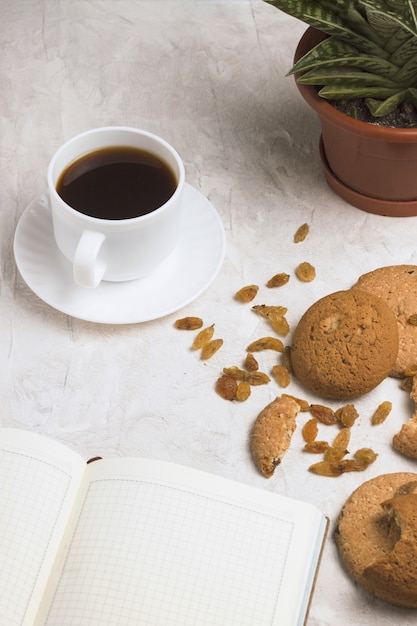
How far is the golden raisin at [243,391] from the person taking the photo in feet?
3.42

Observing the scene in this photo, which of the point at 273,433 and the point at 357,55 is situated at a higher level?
the point at 357,55

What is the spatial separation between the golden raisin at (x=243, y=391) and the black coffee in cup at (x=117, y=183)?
225 mm

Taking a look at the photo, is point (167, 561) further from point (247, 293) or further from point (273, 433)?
point (247, 293)

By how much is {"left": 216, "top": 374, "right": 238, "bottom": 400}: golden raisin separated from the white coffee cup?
6.1 inches

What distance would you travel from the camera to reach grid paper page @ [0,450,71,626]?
85 cm

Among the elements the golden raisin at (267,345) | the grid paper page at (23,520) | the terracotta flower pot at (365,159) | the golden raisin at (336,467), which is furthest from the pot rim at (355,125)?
the grid paper page at (23,520)

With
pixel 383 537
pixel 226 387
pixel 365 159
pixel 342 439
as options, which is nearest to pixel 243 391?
pixel 226 387

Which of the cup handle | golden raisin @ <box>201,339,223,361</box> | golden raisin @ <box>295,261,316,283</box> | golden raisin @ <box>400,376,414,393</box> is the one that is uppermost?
the cup handle

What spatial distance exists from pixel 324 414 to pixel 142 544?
268 millimetres

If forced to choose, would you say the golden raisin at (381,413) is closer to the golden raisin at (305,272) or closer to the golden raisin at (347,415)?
the golden raisin at (347,415)

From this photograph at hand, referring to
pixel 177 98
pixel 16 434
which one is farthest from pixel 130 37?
pixel 16 434

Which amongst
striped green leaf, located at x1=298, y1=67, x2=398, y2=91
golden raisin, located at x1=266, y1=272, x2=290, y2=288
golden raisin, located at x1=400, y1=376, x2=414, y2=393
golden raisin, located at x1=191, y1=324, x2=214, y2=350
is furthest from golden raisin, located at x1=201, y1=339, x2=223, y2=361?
striped green leaf, located at x1=298, y1=67, x2=398, y2=91

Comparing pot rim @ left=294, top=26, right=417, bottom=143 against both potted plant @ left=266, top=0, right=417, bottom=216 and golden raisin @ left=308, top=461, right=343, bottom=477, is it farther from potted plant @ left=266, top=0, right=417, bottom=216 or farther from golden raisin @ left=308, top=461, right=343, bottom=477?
golden raisin @ left=308, top=461, right=343, bottom=477

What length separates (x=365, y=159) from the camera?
45.0 inches
